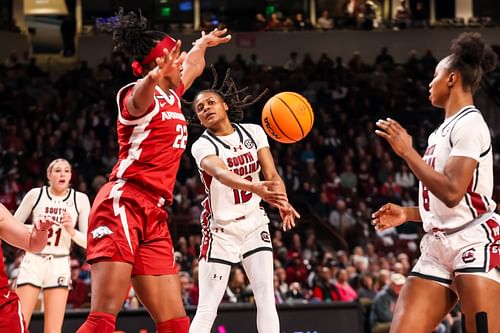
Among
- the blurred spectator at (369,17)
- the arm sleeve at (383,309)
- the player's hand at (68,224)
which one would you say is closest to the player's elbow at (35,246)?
the player's hand at (68,224)

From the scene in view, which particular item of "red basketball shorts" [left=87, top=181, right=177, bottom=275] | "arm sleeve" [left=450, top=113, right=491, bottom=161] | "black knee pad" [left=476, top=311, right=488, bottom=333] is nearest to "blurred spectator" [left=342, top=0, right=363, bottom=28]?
"red basketball shorts" [left=87, top=181, right=177, bottom=275]

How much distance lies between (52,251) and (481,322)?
15.4 feet

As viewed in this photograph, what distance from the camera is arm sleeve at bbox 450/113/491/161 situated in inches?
191

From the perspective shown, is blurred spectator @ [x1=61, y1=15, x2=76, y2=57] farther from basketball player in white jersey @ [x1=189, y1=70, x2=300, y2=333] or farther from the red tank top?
the red tank top

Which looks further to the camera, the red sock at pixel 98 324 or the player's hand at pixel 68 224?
the player's hand at pixel 68 224

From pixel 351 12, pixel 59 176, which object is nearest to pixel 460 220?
pixel 59 176

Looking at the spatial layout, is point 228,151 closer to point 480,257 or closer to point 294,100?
point 294,100

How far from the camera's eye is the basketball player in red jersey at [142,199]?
16.9 ft

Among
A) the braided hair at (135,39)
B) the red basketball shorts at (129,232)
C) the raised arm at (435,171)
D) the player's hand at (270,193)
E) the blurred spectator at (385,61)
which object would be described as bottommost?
the red basketball shorts at (129,232)

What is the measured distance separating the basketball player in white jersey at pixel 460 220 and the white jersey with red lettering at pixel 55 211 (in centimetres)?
407

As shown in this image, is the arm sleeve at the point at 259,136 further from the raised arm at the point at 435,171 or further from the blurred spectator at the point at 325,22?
the blurred spectator at the point at 325,22

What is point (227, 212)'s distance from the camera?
22.5 feet

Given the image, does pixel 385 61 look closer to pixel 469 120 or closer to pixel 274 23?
pixel 274 23

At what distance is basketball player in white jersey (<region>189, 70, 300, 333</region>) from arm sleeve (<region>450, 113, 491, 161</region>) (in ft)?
6.13
